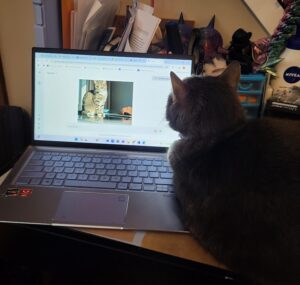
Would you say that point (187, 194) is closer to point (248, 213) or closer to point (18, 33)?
point (248, 213)

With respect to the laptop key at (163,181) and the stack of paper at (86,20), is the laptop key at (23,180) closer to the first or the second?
the laptop key at (163,181)

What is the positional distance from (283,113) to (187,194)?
411mm

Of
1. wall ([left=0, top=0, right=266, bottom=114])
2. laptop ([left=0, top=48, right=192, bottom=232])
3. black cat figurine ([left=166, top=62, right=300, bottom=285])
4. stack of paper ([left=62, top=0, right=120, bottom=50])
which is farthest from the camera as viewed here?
wall ([left=0, top=0, right=266, bottom=114])

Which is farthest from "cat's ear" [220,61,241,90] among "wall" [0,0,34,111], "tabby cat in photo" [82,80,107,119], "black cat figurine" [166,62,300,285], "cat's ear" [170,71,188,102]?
"wall" [0,0,34,111]

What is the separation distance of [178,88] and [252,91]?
38 centimetres

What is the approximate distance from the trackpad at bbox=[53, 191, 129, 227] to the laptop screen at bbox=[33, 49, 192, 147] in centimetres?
19

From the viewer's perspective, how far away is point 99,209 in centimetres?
68

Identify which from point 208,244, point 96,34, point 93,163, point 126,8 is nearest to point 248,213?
point 208,244

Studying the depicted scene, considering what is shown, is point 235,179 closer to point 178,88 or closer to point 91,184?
point 178,88

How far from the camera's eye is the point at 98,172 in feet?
2.59

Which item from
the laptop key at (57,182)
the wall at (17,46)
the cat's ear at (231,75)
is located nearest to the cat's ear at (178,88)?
the cat's ear at (231,75)

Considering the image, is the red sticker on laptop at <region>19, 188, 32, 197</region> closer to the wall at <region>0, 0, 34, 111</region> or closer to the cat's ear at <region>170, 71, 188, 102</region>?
the cat's ear at <region>170, 71, 188, 102</region>

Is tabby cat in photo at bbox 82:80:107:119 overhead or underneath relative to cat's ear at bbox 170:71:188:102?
underneath

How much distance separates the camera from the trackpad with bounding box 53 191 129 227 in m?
0.65
